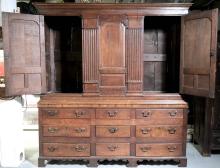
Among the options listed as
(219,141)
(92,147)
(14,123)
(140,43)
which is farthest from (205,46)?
(14,123)

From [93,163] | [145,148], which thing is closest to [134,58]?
[145,148]

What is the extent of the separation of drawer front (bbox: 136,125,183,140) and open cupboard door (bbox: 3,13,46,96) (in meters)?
1.28

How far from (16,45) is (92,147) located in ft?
4.91

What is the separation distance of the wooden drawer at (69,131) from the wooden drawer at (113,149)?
22cm

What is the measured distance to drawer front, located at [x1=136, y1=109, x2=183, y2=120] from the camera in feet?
9.87

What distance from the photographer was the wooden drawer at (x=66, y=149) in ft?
10.0

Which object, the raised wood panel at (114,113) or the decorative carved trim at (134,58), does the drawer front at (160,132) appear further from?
the decorative carved trim at (134,58)

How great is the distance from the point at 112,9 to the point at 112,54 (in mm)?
527

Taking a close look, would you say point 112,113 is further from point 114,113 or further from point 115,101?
point 115,101

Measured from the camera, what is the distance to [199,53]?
111 inches

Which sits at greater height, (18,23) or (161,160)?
(18,23)

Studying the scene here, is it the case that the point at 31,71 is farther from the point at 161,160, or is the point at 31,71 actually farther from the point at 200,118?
the point at 200,118

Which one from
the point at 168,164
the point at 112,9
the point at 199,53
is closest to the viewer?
the point at 199,53

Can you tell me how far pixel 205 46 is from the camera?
2748 mm
